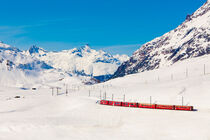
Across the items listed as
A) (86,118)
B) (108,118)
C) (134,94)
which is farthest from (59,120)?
(134,94)

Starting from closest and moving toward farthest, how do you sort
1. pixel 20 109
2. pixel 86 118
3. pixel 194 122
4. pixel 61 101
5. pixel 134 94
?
pixel 194 122 < pixel 86 118 < pixel 20 109 < pixel 61 101 < pixel 134 94

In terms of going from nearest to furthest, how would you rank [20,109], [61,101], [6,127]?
[6,127], [20,109], [61,101]

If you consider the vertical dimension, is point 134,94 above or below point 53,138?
above

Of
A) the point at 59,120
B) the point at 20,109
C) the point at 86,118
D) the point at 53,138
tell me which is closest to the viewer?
the point at 53,138

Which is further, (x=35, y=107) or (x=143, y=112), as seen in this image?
(x=35, y=107)

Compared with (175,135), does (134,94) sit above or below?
above

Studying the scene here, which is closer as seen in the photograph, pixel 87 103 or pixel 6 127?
pixel 6 127

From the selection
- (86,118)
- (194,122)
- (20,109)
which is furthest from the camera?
(20,109)

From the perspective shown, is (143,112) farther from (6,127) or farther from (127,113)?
(6,127)

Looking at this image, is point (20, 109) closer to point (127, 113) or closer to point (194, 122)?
point (127, 113)

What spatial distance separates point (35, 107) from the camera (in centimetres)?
10375

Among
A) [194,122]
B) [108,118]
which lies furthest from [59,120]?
[194,122]

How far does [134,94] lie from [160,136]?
6255 centimetres

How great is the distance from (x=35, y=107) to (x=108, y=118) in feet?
118
